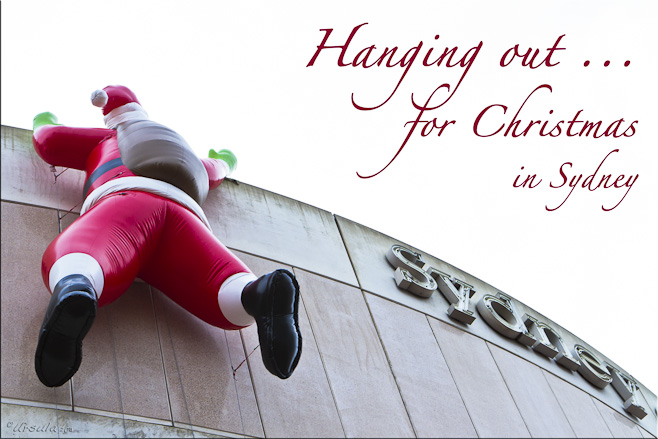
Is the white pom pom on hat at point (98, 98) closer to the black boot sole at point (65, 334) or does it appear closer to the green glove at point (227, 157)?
the green glove at point (227, 157)

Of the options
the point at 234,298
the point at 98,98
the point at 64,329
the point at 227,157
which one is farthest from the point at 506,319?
the point at 64,329

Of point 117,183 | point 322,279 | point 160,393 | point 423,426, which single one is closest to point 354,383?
point 423,426

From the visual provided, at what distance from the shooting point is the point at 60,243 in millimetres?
4715

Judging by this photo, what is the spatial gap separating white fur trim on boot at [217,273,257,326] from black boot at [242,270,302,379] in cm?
30

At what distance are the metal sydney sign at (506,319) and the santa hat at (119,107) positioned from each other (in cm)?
309

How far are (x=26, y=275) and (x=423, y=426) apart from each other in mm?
3208

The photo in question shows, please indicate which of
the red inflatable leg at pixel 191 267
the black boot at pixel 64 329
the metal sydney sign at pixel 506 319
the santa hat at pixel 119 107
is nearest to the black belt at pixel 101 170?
the santa hat at pixel 119 107

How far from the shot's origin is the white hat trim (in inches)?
243

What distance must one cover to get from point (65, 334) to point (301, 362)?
224 cm

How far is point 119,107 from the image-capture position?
6266 mm

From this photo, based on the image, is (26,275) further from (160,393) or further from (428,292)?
(428,292)

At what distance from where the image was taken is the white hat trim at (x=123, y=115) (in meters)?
6.18

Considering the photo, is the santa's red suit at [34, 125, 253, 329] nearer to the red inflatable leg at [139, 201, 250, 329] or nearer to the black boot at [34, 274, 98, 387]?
the red inflatable leg at [139, 201, 250, 329]

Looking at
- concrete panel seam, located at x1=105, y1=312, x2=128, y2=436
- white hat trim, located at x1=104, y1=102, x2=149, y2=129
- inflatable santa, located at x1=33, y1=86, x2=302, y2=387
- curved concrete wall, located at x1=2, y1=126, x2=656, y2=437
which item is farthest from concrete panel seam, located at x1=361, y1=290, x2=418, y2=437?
white hat trim, located at x1=104, y1=102, x2=149, y2=129
